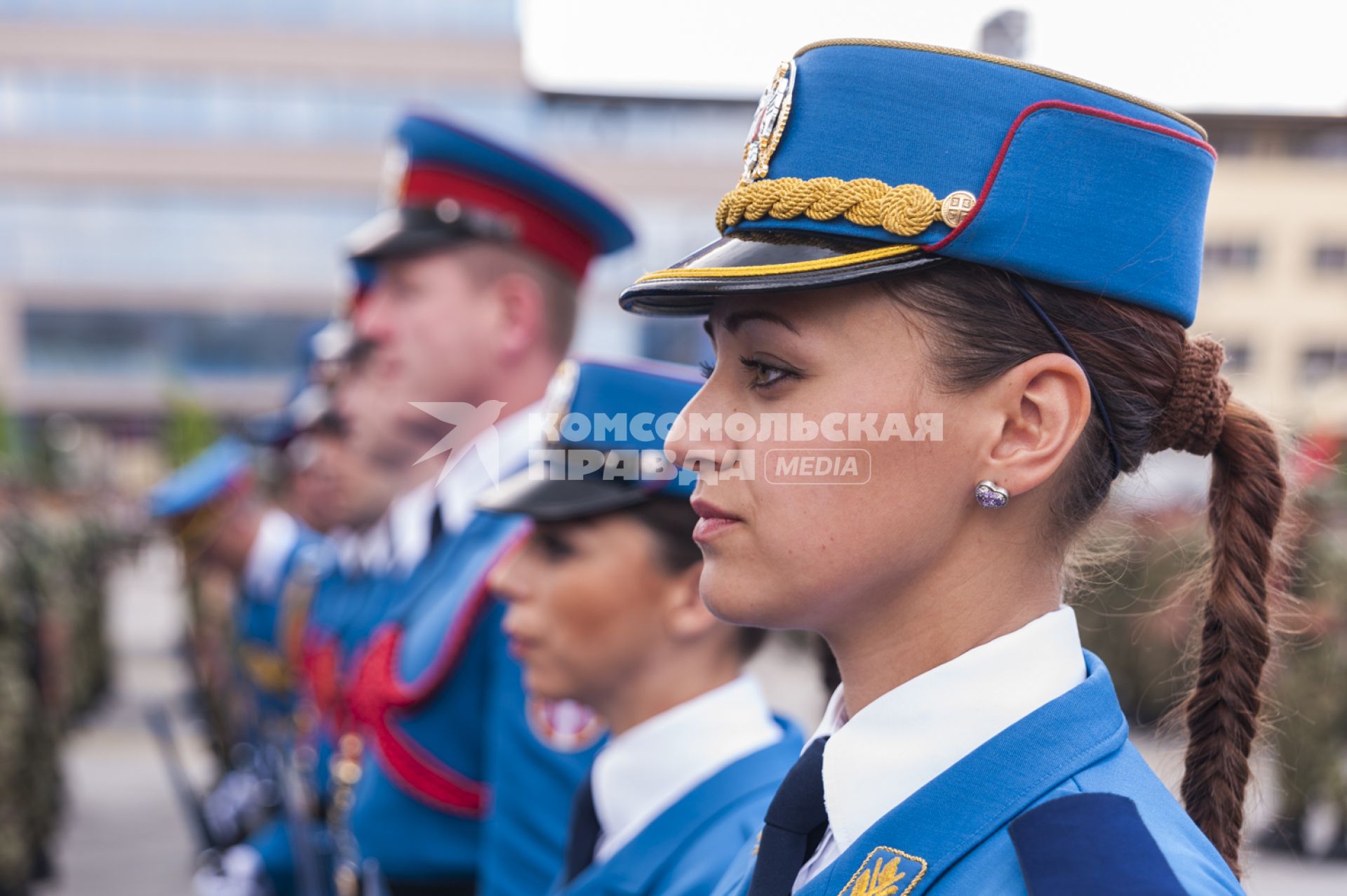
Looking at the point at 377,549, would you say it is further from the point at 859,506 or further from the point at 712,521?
the point at 859,506

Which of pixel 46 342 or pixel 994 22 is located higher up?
pixel 994 22

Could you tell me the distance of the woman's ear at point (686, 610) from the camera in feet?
7.14

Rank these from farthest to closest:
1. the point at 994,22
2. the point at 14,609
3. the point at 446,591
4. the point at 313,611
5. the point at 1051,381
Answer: the point at 14,609, the point at 313,611, the point at 446,591, the point at 994,22, the point at 1051,381

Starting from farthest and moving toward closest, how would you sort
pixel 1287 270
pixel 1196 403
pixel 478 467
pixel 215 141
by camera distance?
pixel 215 141, pixel 1287 270, pixel 478 467, pixel 1196 403

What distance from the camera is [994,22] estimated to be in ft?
4.95

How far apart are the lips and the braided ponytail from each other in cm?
57

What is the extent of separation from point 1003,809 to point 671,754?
1002 mm

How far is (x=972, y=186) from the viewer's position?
4.03ft

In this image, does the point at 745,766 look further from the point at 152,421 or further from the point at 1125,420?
the point at 152,421

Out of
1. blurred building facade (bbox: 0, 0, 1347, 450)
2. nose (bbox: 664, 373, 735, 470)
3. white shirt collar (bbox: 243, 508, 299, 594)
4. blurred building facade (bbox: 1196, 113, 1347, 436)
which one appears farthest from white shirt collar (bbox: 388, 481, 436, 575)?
blurred building facade (bbox: 0, 0, 1347, 450)

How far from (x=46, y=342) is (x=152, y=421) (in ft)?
12.5

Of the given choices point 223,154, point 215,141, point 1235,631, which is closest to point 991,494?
point 1235,631

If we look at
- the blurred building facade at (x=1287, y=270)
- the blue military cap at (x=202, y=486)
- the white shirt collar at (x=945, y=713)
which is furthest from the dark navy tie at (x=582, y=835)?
the blurred building facade at (x=1287, y=270)

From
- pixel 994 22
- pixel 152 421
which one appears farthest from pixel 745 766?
pixel 152 421
